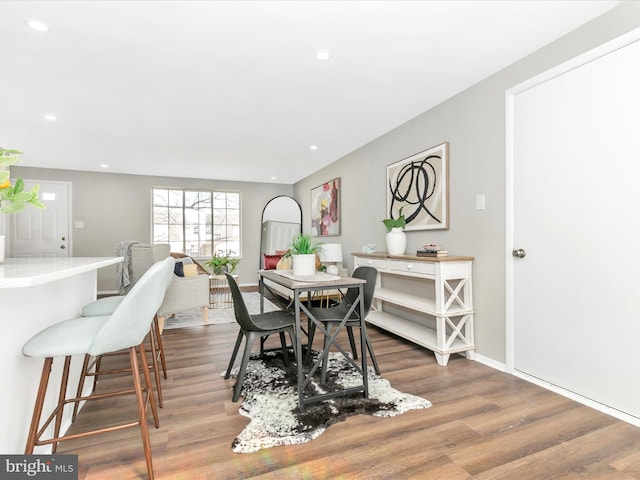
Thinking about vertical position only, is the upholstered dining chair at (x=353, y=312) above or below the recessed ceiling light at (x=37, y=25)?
below

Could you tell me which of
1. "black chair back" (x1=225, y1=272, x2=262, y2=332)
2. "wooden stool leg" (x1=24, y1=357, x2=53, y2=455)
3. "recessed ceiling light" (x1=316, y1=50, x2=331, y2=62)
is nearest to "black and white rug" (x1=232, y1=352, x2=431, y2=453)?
"black chair back" (x1=225, y1=272, x2=262, y2=332)

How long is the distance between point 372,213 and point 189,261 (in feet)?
9.64

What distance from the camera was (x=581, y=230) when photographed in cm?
204

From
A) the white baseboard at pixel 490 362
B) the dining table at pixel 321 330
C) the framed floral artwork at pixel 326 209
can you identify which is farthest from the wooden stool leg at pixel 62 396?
the framed floral artwork at pixel 326 209

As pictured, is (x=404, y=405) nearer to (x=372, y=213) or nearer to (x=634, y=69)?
(x=634, y=69)

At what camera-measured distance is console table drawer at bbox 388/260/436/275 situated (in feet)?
9.06

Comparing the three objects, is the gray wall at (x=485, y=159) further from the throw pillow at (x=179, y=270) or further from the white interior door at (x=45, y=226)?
the white interior door at (x=45, y=226)

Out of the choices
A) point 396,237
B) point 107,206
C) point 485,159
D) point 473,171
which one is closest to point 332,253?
point 396,237

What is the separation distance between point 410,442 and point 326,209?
14.7 feet

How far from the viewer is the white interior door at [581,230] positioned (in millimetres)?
1819

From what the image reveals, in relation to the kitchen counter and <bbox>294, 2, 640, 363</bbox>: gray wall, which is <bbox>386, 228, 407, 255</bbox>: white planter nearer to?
<bbox>294, 2, 640, 363</bbox>: gray wall

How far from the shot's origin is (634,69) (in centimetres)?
179

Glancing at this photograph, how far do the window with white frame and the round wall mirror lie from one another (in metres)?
0.62

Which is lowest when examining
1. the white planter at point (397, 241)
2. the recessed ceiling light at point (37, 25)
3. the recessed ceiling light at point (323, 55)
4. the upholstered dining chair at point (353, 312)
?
the upholstered dining chair at point (353, 312)
